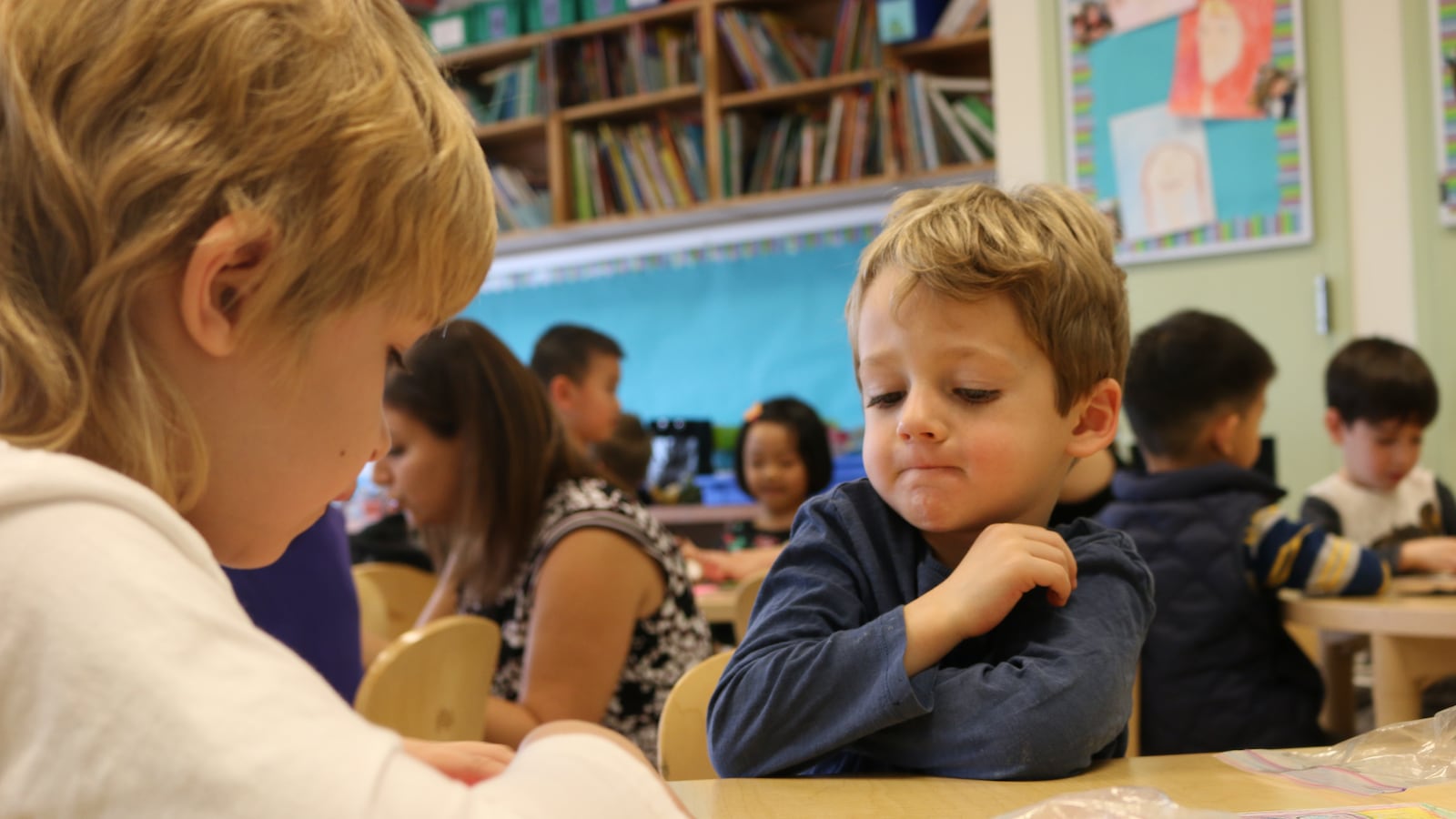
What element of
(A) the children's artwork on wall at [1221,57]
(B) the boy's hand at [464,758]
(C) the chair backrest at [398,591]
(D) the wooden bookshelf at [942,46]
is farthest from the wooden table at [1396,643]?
(D) the wooden bookshelf at [942,46]

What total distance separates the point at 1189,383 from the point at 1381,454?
0.94 m

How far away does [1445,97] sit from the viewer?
328 centimetres

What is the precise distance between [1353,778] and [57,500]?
77 cm

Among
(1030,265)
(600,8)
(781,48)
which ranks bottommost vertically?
(1030,265)

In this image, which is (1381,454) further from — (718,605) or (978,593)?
(978,593)

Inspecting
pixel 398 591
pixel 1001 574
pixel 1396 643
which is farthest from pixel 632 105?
pixel 1001 574

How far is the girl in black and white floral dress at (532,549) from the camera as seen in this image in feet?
5.98

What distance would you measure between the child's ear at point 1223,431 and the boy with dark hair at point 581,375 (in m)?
1.84

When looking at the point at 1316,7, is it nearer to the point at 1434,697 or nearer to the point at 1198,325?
the point at 1198,325

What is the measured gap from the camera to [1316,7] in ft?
11.3

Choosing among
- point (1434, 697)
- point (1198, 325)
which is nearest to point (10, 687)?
point (1198, 325)

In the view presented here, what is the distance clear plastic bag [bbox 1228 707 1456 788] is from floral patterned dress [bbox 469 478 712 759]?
3.66 ft

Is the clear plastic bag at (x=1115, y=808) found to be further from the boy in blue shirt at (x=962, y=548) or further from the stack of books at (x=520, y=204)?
the stack of books at (x=520, y=204)

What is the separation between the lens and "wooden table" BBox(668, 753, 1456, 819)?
0.76 meters
